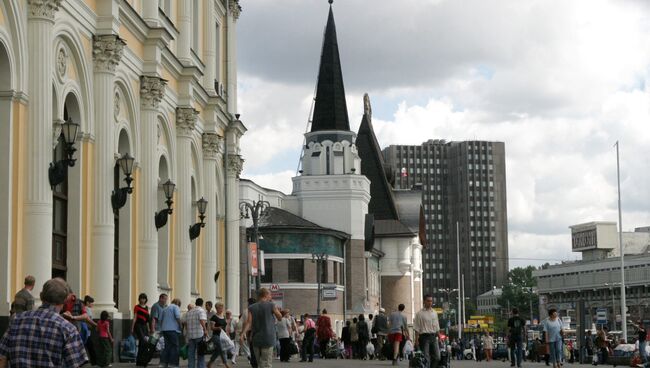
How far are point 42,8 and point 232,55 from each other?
23.7 m

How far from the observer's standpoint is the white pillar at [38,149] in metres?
22.1

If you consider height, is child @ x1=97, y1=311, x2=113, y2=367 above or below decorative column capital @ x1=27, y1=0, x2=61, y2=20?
below

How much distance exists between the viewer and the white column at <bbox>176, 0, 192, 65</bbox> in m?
36.8

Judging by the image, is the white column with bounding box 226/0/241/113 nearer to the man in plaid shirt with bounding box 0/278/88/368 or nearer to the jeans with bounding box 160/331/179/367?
the jeans with bounding box 160/331/179/367

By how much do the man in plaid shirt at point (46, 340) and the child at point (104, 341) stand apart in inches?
596

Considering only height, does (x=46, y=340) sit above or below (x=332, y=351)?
above

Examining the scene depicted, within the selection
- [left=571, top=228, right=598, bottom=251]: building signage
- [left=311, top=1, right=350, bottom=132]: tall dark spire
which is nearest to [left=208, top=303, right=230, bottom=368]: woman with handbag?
[left=311, top=1, right=350, bottom=132]: tall dark spire

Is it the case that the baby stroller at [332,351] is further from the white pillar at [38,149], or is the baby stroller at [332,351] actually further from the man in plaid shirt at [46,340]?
the man in plaid shirt at [46,340]

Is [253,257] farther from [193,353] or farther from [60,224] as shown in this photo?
[193,353]

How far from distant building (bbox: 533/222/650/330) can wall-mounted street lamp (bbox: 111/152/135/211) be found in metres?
137

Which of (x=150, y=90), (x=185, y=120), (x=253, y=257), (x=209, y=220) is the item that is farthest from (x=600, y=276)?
(x=150, y=90)

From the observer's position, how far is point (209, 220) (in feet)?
134

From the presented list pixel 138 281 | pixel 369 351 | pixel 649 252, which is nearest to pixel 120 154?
pixel 138 281

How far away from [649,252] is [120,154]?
148 metres
